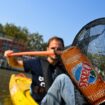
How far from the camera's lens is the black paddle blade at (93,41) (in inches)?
224

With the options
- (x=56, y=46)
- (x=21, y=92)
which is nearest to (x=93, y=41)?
(x=56, y=46)

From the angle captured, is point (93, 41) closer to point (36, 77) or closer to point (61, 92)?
point (36, 77)

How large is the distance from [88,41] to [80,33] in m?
0.21

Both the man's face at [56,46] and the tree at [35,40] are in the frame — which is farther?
the tree at [35,40]

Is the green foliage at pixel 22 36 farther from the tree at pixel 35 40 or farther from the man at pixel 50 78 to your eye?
the man at pixel 50 78

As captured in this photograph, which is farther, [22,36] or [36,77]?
[22,36]

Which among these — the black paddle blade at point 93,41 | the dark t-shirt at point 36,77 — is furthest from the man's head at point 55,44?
the black paddle blade at point 93,41

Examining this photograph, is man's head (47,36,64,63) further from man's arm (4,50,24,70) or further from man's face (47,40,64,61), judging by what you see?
man's arm (4,50,24,70)

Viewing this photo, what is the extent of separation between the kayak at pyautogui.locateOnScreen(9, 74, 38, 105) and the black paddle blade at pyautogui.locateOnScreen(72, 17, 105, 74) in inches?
41.9

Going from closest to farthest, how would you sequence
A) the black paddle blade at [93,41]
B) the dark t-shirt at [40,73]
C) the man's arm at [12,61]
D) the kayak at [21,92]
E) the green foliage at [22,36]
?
1. the dark t-shirt at [40,73]
2. the man's arm at [12,61]
3. the black paddle blade at [93,41]
4. the kayak at [21,92]
5. the green foliage at [22,36]

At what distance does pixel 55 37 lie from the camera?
5.38m

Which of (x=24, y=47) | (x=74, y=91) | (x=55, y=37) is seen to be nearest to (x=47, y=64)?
(x=55, y=37)

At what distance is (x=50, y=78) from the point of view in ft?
17.0

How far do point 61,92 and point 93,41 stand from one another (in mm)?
1523
